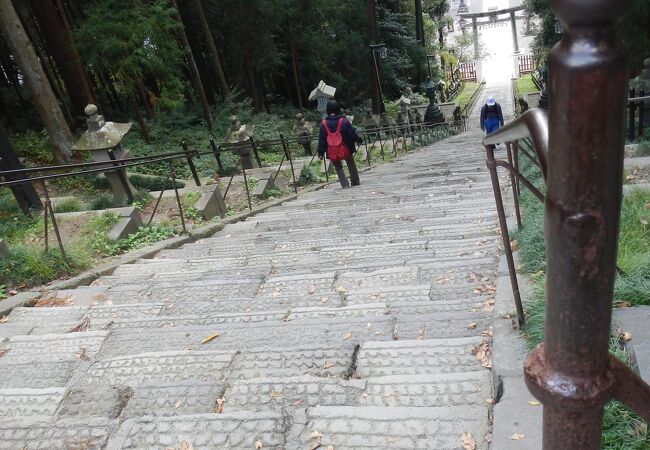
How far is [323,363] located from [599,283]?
188cm

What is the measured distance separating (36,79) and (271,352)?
951cm

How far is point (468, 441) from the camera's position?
174 cm

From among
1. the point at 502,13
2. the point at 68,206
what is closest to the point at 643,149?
the point at 68,206

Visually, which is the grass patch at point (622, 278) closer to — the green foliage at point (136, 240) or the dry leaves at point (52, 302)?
the dry leaves at point (52, 302)

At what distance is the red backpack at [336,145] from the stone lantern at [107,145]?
331 centimetres

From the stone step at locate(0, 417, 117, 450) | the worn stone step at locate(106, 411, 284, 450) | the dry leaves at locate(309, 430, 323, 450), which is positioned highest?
the stone step at locate(0, 417, 117, 450)

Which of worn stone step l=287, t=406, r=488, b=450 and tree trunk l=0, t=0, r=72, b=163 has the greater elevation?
tree trunk l=0, t=0, r=72, b=163

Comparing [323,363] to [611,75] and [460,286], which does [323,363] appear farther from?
[611,75]

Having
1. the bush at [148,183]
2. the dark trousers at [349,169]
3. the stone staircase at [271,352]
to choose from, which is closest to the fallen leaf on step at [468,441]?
the stone staircase at [271,352]

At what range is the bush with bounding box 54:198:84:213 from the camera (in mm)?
7355

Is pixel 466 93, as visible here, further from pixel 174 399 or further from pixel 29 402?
pixel 29 402

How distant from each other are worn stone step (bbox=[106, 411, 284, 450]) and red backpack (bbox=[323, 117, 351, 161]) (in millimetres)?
6744

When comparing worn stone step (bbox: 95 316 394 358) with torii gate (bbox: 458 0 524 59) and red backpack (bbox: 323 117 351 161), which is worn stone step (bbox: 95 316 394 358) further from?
torii gate (bbox: 458 0 524 59)

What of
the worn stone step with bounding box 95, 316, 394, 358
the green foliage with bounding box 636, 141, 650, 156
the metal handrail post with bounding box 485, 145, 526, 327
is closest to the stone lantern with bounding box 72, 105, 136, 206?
the worn stone step with bounding box 95, 316, 394, 358
